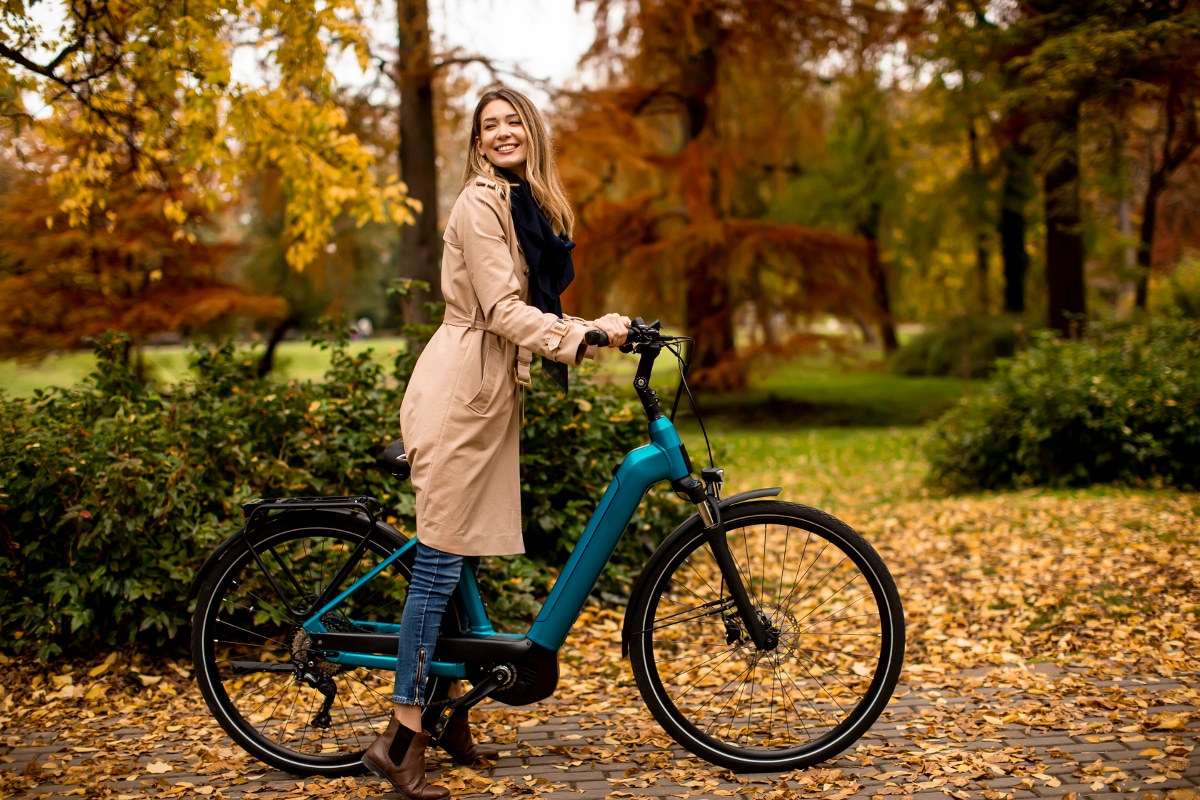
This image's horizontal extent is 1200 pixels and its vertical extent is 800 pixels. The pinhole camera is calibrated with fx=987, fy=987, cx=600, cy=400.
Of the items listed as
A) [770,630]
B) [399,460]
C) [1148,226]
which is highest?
[1148,226]

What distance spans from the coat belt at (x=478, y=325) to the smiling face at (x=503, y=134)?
440 millimetres

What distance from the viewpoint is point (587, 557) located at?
2.92 m

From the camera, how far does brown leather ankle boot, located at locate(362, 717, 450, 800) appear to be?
280 cm

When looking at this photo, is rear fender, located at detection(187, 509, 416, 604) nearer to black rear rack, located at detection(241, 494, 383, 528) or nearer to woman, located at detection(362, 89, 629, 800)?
black rear rack, located at detection(241, 494, 383, 528)

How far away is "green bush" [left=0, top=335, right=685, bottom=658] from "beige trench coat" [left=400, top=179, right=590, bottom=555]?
1.47 metres

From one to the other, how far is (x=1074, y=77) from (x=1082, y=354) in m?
2.09

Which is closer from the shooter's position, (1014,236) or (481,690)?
(481,690)

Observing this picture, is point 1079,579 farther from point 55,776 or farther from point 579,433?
point 55,776

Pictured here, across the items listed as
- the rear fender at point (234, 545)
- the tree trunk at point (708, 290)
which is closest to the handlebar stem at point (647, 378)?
the rear fender at point (234, 545)

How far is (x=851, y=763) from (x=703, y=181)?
11.9 metres

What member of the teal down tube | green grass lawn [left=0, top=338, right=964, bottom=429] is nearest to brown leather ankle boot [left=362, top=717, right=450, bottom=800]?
the teal down tube

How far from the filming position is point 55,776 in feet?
9.96

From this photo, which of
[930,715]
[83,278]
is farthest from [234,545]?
[83,278]

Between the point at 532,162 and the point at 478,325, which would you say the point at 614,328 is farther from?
the point at 532,162
